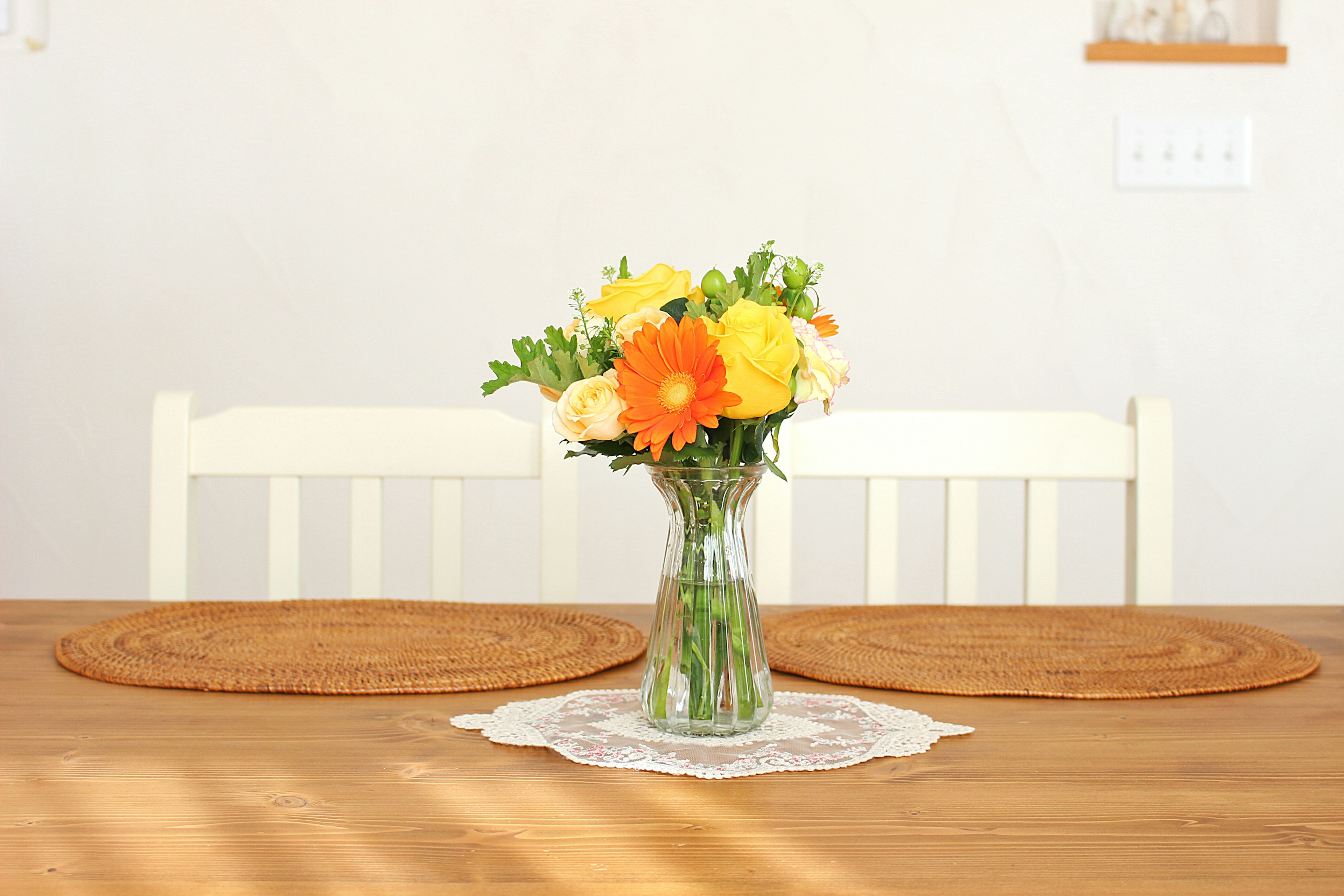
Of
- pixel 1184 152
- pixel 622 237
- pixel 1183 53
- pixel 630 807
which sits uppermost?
pixel 1183 53

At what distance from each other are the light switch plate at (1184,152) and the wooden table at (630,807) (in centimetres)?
140

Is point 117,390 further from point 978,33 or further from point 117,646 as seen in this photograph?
point 978,33

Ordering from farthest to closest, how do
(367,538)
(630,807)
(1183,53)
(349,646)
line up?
1. (1183,53)
2. (367,538)
3. (349,646)
4. (630,807)

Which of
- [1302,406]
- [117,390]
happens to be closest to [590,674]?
[117,390]

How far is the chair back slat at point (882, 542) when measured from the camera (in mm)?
Answer: 1206

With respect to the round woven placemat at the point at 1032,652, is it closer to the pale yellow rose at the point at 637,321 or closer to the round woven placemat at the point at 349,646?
the round woven placemat at the point at 349,646

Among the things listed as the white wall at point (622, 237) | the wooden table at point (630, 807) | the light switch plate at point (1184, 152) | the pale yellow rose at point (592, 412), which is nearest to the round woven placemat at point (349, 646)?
the wooden table at point (630, 807)

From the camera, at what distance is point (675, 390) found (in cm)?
57

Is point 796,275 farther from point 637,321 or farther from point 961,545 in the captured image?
point 961,545

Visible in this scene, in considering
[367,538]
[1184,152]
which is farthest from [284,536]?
[1184,152]

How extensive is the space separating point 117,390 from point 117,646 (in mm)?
1236

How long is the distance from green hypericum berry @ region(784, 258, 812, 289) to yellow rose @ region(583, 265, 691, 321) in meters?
0.05

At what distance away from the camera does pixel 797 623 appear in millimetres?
960

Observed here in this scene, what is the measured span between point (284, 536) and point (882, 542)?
60 centimetres
